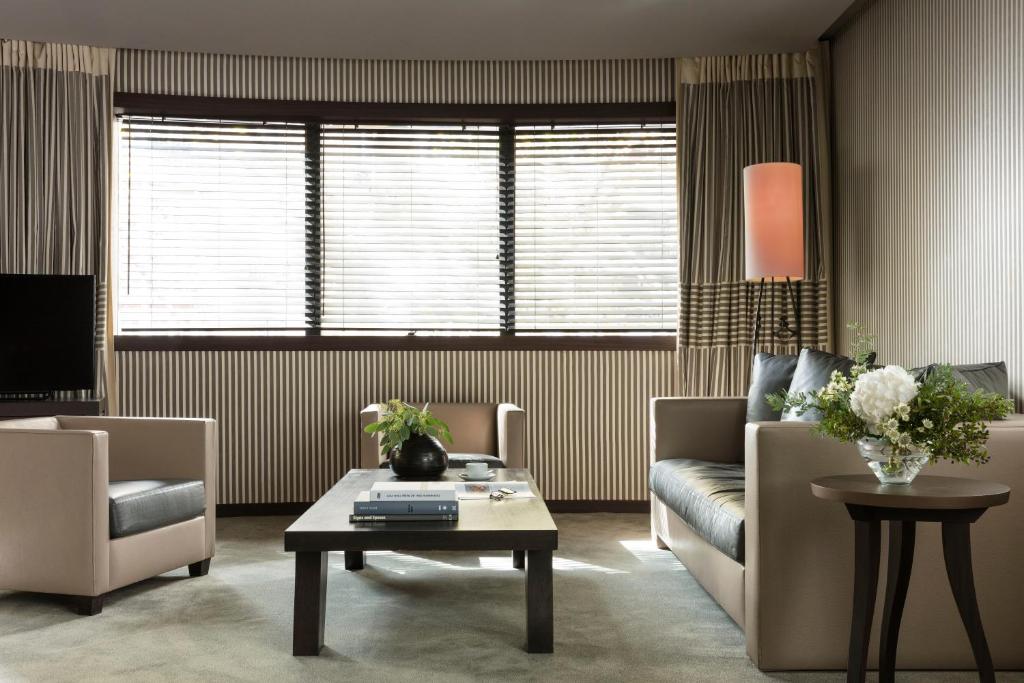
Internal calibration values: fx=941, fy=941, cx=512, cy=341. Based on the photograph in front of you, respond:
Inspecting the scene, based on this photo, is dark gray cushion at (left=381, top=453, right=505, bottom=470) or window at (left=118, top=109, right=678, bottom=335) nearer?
dark gray cushion at (left=381, top=453, right=505, bottom=470)

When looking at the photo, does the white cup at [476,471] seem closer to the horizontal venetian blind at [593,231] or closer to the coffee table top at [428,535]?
the coffee table top at [428,535]

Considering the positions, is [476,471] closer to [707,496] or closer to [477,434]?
[707,496]

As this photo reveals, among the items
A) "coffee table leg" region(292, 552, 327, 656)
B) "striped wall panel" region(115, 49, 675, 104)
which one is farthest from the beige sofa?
"striped wall panel" region(115, 49, 675, 104)

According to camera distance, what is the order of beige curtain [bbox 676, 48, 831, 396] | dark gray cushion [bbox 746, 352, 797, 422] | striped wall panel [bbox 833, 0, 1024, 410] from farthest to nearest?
beige curtain [bbox 676, 48, 831, 396]
dark gray cushion [bbox 746, 352, 797, 422]
striped wall panel [bbox 833, 0, 1024, 410]

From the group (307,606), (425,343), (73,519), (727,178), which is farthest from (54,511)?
(727,178)

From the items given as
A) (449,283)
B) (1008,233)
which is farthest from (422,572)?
(1008,233)

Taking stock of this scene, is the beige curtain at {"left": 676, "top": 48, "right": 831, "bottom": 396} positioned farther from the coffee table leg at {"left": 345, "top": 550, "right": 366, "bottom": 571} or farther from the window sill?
the coffee table leg at {"left": 345, "top": 550, "right": 366, "bottom": 571}

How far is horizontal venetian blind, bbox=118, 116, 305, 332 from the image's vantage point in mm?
5535

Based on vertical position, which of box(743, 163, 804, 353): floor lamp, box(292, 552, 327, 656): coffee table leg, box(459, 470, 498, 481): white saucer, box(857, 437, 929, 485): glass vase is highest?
box(743, 163, 804, 353): floor lamp

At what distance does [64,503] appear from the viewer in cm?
334

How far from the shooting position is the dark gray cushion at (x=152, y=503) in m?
3.44

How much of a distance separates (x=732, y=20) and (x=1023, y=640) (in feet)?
11.1

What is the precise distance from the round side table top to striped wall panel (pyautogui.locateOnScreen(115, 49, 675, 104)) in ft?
12.1

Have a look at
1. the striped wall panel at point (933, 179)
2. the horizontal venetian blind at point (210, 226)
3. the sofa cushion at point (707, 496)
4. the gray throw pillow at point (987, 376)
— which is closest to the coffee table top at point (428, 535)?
the sofa cushion at point (707, 496)
